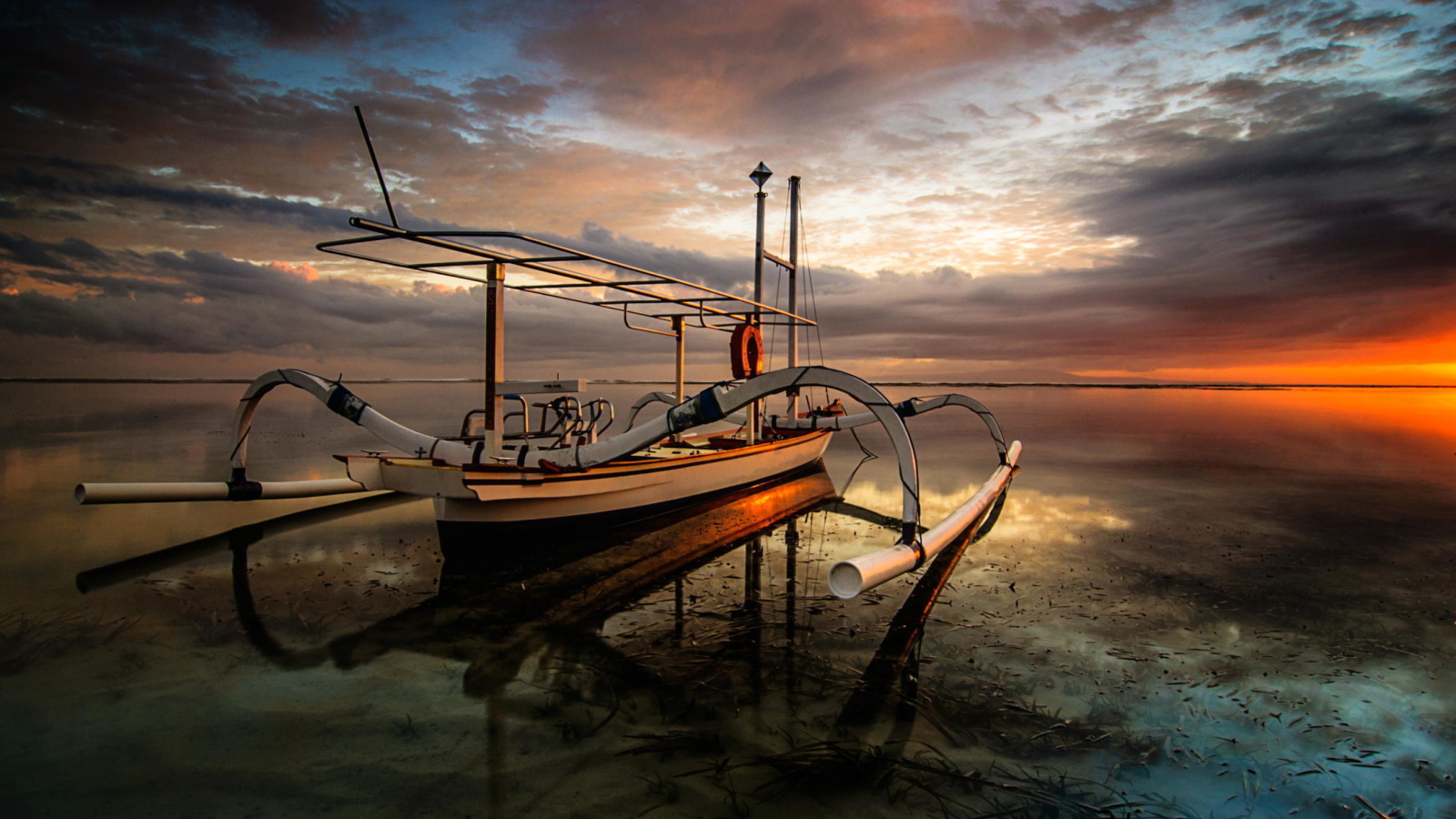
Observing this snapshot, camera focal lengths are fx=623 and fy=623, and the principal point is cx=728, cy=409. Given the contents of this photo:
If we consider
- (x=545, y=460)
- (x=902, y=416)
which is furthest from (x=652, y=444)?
(x=902, y=416)

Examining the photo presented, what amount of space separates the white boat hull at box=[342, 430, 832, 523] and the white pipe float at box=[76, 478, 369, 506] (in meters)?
1.01

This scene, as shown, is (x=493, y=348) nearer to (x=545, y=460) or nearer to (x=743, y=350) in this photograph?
(x=545, y=460)

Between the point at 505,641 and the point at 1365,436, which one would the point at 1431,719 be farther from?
the point at 1365,436

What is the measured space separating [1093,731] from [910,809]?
1591mm

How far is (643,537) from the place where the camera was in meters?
9.34

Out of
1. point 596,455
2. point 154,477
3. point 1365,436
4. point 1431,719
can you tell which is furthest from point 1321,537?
point 1365,436

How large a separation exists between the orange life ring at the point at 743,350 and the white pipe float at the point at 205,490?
22.0 ft

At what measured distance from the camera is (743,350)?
1220 cm

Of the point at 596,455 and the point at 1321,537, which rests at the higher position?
the point at 596,455

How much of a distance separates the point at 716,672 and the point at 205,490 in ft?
29.8

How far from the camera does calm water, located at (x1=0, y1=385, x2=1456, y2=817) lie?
3416 mm

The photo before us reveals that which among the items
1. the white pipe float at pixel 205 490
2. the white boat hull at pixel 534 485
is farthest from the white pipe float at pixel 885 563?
the white pipe float at pixel 205 490

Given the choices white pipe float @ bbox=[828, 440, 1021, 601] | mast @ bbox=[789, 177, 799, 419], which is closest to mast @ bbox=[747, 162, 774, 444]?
mast @ bbox=[789, 177, 799, 419]

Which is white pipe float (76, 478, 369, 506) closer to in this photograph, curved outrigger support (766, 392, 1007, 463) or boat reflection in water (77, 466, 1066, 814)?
boat reflection in water (77, 466, 1066, 814)
